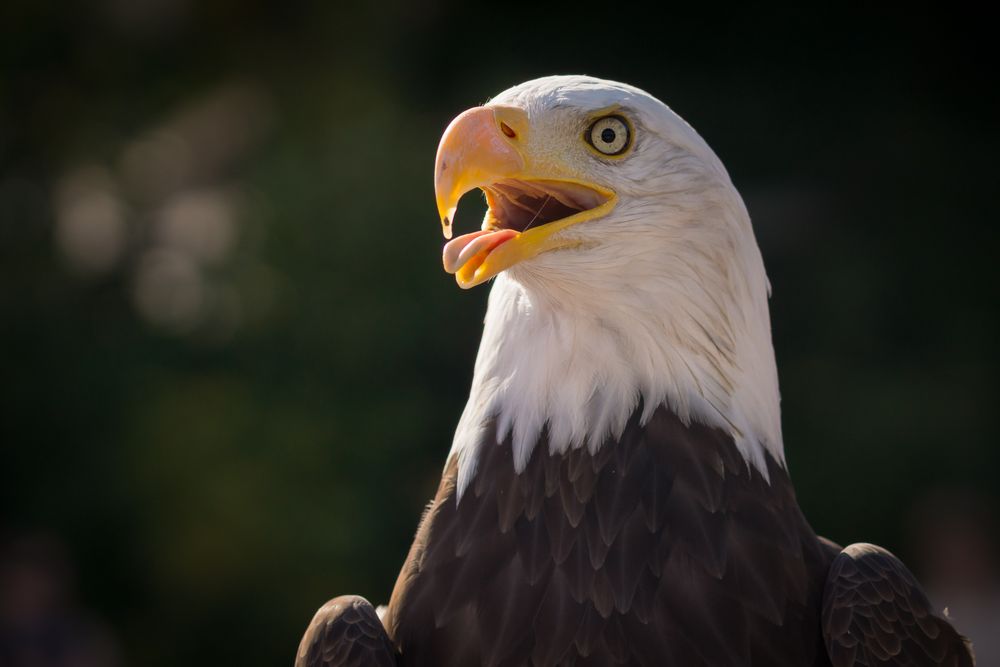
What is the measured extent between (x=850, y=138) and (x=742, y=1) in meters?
1.12

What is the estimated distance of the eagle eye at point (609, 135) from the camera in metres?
2.07

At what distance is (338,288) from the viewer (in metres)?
5.97

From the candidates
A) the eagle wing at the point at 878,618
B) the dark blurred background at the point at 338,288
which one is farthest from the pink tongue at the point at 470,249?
the dark blurred background at the point at 338,288

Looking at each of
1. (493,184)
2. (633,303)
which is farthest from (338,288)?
(633,303)

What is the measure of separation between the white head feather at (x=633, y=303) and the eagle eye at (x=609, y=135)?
0.06 feet

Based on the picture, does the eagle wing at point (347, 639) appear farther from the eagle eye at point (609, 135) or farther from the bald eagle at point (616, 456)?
the eagle eye at point (609, 135)

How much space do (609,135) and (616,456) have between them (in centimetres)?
59

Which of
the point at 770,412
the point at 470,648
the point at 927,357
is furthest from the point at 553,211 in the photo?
the point at 927,357

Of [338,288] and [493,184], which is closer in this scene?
[493,184]

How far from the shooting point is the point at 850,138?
6965 mm

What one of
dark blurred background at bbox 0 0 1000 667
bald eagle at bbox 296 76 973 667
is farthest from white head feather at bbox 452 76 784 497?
dark blurred background at bbox 0 0 1000 667

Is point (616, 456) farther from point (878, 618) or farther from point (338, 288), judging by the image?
point (338, 288)

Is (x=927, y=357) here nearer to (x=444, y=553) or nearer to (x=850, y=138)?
(x=850, y=138)

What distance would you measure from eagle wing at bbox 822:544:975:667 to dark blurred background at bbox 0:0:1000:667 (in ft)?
10.7
